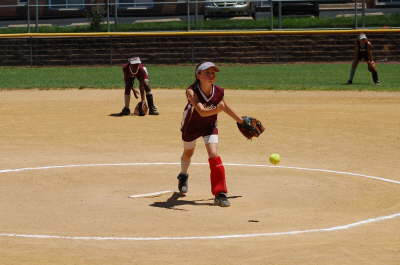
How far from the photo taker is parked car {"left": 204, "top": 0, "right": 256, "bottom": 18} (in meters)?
51.3

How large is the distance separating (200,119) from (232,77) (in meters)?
25.2

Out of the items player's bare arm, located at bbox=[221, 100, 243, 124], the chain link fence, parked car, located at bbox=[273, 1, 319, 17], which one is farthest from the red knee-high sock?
parked car, located at bbox=[273, 1, 319, 17]

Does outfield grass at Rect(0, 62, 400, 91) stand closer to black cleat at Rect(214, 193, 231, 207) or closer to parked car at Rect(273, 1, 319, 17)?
parked car at Rect(273, 1, 319, 17)

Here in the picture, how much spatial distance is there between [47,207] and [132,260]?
12.8ft

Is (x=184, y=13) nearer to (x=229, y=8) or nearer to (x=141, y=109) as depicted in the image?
(x=229, y=8)

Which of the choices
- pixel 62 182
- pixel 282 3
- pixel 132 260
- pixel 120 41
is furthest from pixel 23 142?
pixel 282 3

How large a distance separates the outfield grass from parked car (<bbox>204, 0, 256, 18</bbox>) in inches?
246

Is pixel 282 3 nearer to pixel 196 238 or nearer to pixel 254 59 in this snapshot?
pixel 254 59

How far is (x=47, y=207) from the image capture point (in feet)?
47.5

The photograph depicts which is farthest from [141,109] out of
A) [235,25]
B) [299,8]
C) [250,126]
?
[299,8]

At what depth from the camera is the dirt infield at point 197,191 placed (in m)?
11.6

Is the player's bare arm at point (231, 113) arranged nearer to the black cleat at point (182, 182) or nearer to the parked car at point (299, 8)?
the black cleat at point (182, 182)

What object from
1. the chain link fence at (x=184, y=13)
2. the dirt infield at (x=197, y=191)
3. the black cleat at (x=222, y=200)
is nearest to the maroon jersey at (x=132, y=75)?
the dirt infield at (x=197, y=191)

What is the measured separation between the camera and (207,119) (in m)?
15.1
